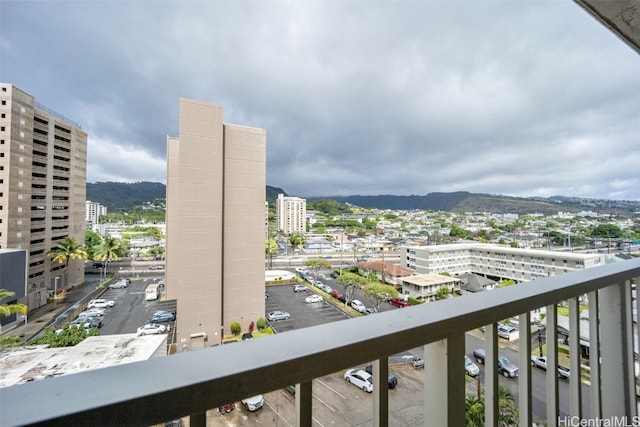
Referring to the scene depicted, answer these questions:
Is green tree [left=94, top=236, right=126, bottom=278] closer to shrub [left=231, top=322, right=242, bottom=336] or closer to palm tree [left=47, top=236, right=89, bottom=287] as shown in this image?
palm tree [left=47, top=236, right=89, bottom=287]

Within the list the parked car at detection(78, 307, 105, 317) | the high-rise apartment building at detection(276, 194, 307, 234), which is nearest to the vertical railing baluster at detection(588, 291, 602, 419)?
the parked car at detection(78, 307, 105, 317)

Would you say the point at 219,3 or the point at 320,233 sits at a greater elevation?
the point at 219,3

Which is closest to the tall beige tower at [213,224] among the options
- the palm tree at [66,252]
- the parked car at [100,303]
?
the parked car at [100,303]

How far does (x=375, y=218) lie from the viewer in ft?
119

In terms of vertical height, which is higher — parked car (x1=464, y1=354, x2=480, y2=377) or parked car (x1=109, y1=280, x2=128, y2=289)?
parked car (x1=464, y1=354, x2=480, y2=377)

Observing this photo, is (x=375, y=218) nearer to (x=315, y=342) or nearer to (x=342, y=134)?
(x=342, y=134)

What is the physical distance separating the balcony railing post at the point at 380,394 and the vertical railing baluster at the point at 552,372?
0.51 m

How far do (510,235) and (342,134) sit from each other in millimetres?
9823

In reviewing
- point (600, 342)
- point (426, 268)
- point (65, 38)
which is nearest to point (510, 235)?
point (426, 268)

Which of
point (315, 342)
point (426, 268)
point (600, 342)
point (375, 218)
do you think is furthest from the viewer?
point (375, 218)

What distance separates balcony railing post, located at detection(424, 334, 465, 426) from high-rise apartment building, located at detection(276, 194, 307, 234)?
32.3 m

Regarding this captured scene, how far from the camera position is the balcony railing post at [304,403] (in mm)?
335

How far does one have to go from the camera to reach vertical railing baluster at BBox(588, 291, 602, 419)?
79 centimetres

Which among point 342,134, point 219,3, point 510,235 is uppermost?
point 342,134
